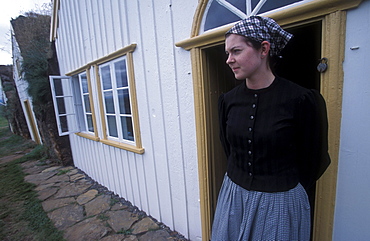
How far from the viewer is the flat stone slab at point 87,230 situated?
259 cm

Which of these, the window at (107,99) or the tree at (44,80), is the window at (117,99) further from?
the tree at (44,80)

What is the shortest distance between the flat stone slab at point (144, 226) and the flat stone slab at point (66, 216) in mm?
1022

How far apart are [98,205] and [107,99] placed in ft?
6.36

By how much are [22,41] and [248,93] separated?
9.69 meters

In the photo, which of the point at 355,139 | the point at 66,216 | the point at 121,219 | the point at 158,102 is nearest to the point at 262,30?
the point at 355,139

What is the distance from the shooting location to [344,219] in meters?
1.26

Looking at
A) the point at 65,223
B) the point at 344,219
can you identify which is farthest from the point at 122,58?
the point at 344,219

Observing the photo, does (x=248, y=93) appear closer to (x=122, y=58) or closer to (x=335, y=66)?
(x=335, y=66)

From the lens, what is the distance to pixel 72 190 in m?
4.09

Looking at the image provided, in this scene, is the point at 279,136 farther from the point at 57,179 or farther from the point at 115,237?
the point at 57,179

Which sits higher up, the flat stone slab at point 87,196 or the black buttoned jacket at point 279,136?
the black buttoned jacket at point 279,136

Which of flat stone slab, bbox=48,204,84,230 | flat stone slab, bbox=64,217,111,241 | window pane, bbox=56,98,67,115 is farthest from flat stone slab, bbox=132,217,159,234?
window pane, bbox=56,98,67,115

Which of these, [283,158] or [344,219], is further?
[344,219]

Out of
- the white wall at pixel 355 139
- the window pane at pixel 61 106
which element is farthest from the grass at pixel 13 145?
the white wall at pixel 355 139
